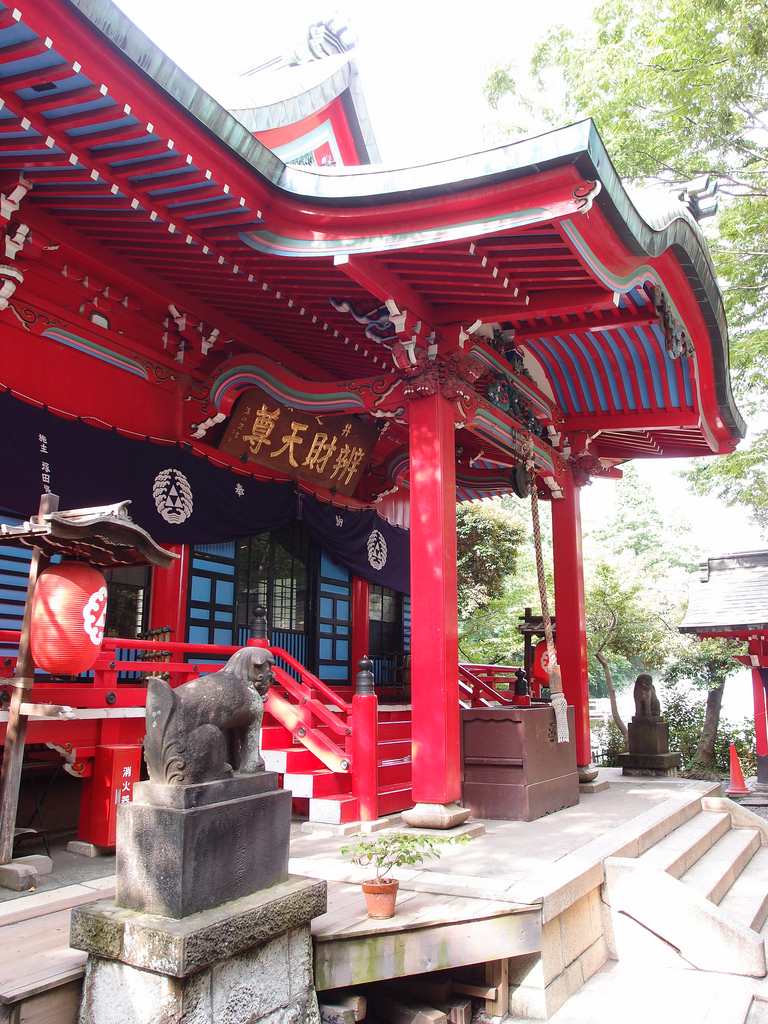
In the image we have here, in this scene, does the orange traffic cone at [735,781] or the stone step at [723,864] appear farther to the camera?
the orange traffic cone at [735,781]

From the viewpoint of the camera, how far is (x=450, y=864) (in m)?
5.31

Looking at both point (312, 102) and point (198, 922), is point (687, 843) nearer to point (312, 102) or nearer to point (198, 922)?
point (198, 922)

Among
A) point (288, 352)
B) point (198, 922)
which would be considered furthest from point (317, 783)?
point (288, 352)

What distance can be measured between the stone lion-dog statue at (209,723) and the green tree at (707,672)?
45.5 ft

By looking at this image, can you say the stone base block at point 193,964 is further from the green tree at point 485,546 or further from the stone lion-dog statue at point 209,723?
the green tree at point 485,546

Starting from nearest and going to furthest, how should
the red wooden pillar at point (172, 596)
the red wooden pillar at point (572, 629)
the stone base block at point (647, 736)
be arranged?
the red wooden pillar at point (172, 596)
the red wooden pillar at point (572, 629)
the stone base block at point (647, 736)

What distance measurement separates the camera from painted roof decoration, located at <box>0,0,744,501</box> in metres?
4.82

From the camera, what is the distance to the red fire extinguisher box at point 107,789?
540 cm

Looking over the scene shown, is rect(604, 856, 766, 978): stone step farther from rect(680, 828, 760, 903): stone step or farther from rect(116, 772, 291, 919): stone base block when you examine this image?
rect(116, 772, 291, 919): stone base block

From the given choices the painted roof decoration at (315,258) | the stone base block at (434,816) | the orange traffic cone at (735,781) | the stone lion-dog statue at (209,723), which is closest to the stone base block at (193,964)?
the stone lion-dog statue at (209,723)

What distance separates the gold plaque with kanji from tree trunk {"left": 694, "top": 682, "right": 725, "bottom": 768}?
1091 cm

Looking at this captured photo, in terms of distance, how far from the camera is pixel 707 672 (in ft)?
61.6

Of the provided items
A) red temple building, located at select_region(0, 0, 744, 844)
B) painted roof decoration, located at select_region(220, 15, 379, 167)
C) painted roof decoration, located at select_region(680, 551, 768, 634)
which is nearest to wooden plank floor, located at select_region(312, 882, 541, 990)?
red temple building, located at select_region(0, 0, 744, 844)

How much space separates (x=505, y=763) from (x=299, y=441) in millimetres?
4379
